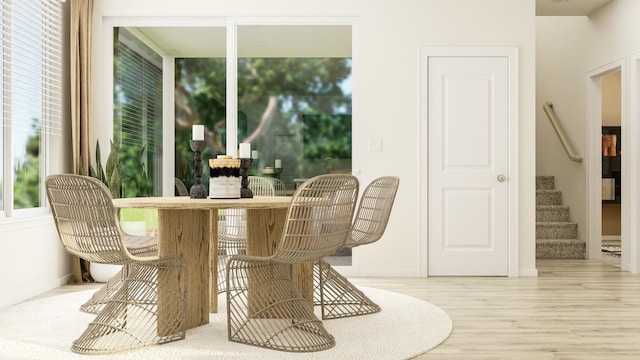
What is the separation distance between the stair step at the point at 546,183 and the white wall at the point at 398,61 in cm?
226

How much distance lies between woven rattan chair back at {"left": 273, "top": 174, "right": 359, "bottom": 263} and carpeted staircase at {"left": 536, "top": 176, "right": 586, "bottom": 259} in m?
4.30

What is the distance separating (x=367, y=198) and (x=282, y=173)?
155cm

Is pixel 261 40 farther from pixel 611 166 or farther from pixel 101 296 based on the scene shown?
pixel 611 166

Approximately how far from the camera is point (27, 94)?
174 inches

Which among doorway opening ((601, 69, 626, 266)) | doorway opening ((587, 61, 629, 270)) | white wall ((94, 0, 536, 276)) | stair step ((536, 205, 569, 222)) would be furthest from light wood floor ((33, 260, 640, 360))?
doorway opening ((601, 69, 626, 266))

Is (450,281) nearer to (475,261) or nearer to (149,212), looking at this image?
(475,261)

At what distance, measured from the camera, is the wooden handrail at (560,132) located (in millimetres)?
6887

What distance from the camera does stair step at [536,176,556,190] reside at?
7.41m

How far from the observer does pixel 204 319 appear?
3.49 meters

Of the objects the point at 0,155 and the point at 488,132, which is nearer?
the point at 0,155

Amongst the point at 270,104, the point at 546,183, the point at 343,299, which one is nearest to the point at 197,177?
the point at 343,299

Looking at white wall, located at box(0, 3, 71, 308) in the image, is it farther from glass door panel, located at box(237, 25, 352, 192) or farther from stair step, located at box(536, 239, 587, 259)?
stair step, located at box(536, 239, 587, 259)

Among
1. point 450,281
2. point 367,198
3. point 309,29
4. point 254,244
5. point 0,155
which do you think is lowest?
point 450,281

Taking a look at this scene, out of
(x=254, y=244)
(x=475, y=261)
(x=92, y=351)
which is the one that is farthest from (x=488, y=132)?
(x=92, y=351)
